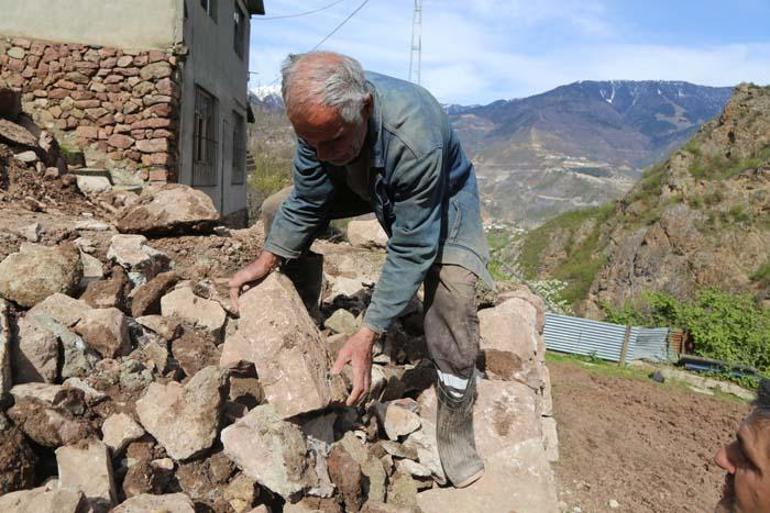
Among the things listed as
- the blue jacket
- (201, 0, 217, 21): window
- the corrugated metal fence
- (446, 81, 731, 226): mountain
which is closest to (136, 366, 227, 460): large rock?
the blue jacket

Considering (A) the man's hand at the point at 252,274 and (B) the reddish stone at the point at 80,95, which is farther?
(B) the reddish stone at the point at 80,95

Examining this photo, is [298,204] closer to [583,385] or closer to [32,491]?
[32,491]

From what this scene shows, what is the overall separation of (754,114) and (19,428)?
91.7 feet

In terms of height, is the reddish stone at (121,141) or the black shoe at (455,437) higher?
the reddish stone at (121,141)

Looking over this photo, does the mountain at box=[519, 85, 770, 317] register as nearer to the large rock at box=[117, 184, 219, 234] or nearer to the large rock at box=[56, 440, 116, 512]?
the large rock at box=[117, 184, 219, 234]

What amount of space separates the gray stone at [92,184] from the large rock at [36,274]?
400 cm

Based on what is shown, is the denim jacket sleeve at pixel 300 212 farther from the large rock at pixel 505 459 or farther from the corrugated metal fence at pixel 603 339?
the corrugated metal fence at pixel 603 339

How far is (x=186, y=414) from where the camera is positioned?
216 centimetres

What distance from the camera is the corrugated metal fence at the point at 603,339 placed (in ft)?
36.2

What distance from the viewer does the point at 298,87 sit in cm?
192

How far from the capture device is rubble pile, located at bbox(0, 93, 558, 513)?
2.00m

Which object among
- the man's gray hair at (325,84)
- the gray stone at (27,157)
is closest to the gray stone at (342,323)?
the man's gray hair at (325,84)

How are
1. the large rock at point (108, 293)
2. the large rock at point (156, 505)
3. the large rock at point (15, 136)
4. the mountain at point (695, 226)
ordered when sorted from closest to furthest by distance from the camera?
the large rock at point (156, 505) < the large rock at point (108, 293) < the large rock at point (15, 136) < the mountain at point (695, 226)

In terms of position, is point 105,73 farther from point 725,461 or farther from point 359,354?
point 725,461
